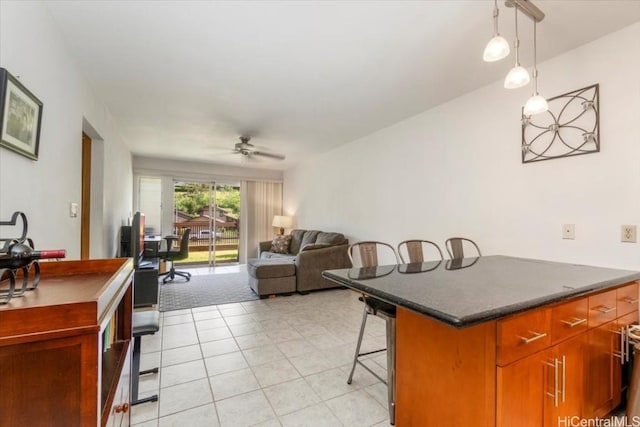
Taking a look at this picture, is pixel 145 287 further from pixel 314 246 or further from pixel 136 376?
pixel 314 246

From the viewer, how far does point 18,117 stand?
1436mm

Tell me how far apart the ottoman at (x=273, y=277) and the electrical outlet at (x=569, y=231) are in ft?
10.5

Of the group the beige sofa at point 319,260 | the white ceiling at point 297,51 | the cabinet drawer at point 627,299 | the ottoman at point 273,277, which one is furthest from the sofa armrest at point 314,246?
the cabinet drawer at point 627,299

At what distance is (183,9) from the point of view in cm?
182

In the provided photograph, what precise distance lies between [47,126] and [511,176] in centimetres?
359

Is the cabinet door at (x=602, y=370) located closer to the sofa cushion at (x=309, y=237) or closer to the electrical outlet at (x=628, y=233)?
the electrical outlet at (x=628, y=233)

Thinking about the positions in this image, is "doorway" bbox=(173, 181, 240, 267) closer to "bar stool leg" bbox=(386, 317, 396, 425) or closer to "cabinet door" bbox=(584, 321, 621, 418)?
"bar stool leg" bbox=(386, 317, 396, 425)

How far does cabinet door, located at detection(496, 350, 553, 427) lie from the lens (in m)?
1.11

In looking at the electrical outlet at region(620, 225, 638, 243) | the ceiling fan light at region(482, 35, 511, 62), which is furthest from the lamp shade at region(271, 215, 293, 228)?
the ceiling fan light at region(482, 35, 511, 62)

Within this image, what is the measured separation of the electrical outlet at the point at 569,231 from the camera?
2.28 metres

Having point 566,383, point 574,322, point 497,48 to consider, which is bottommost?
point 566,383

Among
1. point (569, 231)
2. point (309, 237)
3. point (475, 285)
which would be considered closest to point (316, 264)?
point (309, 237)

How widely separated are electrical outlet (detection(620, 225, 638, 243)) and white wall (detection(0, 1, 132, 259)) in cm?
364

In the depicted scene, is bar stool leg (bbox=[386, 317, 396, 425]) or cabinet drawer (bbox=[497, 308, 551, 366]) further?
bar stool leg (bbox=[386, 317, 396, 425])
